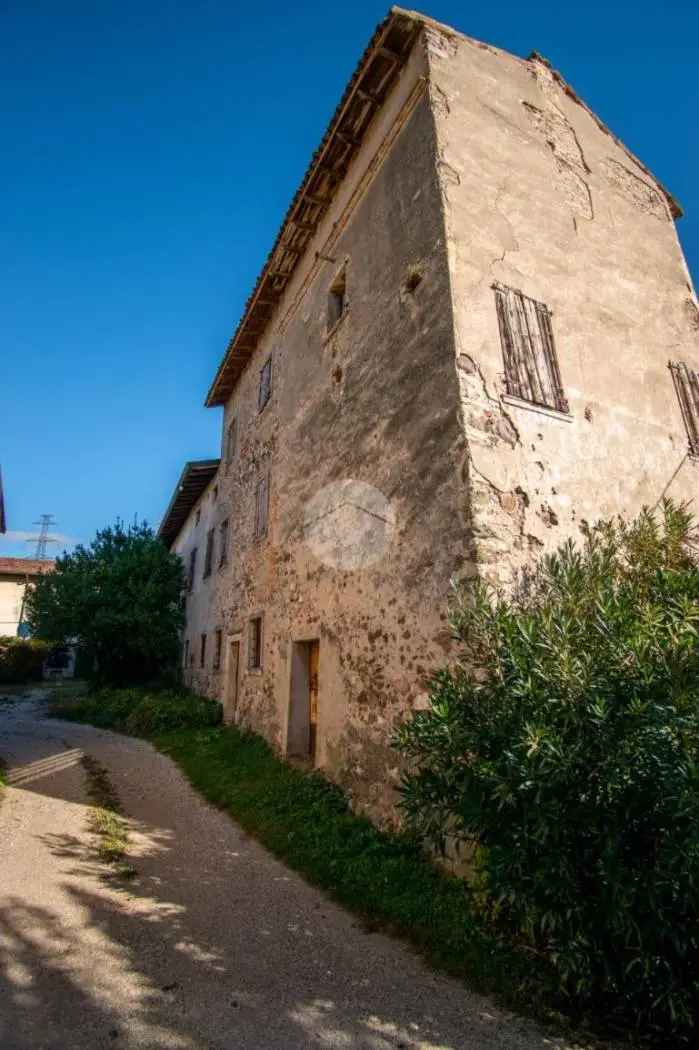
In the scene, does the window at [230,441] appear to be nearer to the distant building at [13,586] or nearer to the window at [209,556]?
the window at [209,556]

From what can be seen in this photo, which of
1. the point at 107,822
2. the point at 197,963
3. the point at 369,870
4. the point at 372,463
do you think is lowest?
the point at 197,963

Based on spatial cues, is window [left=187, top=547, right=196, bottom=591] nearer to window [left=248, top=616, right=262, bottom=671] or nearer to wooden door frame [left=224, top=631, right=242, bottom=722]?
wooden door frame [left=224, top=631, right=242, bottom=722]

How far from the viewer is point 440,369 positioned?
557 cm

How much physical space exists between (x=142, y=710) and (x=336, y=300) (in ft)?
33.5

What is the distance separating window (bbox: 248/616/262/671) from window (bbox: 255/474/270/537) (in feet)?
5.66

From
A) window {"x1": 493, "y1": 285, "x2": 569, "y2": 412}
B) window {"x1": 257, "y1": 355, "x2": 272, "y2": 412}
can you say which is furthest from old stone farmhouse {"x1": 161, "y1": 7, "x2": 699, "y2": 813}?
window {"x1": 257, "y1": 355, "x2": 272, "y2": 412}

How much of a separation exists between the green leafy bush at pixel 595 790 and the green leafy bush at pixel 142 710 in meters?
9.66

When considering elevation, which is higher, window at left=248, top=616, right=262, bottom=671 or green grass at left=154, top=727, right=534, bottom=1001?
window at left=248, top=616, right=262, bottom=671

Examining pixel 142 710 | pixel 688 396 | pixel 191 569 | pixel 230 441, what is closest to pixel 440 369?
pixel 688 396

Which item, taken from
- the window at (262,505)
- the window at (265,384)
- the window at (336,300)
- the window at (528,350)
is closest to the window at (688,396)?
the window at (528,350)

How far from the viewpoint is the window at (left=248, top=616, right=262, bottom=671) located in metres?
9.99

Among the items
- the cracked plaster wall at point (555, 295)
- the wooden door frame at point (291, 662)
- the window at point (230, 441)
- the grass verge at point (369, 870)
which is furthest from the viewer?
the window at point (230, 441)

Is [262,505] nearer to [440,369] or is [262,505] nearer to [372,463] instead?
[372,463]

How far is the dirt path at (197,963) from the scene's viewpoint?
107 inches
